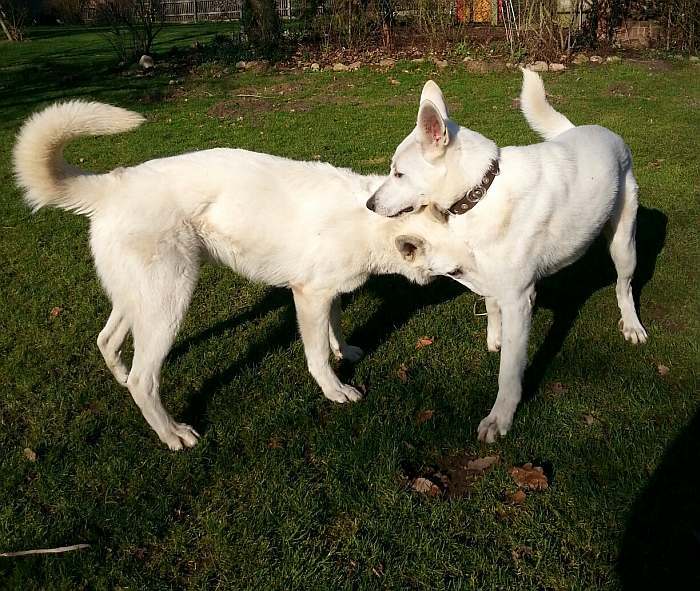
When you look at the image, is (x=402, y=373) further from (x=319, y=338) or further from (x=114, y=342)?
(x=114, y=342)

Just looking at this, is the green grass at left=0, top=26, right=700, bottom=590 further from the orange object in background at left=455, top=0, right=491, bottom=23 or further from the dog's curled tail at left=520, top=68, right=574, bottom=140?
the orange object in background at left=455, top=0, right=491, bottom=23

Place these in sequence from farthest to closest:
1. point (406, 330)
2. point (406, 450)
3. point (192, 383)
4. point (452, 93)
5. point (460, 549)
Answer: point (452, 93) → point (406, 330) → point (192, 383) → point (406, 450) → point (460, 549)

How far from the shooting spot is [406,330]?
13.2 ft

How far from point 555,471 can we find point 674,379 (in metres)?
1.11

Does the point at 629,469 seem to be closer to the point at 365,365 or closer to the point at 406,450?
the point at 406,450

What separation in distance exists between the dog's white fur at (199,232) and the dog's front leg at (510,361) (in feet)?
1.30

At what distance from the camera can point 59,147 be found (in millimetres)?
2768

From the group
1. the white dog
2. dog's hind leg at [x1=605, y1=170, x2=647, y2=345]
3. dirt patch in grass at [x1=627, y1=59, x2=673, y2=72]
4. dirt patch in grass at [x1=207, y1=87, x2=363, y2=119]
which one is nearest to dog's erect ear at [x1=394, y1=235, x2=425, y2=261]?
the white dog

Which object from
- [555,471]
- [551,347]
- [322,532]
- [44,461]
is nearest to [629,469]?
[555,471]

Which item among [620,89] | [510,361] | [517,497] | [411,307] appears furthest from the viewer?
[620,89]

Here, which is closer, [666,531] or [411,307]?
[666,531]

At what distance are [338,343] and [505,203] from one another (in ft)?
4.75

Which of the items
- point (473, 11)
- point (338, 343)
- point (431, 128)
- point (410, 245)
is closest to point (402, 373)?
point (338, 343)

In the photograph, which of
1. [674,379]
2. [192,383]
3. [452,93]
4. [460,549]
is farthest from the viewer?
[452,93]
